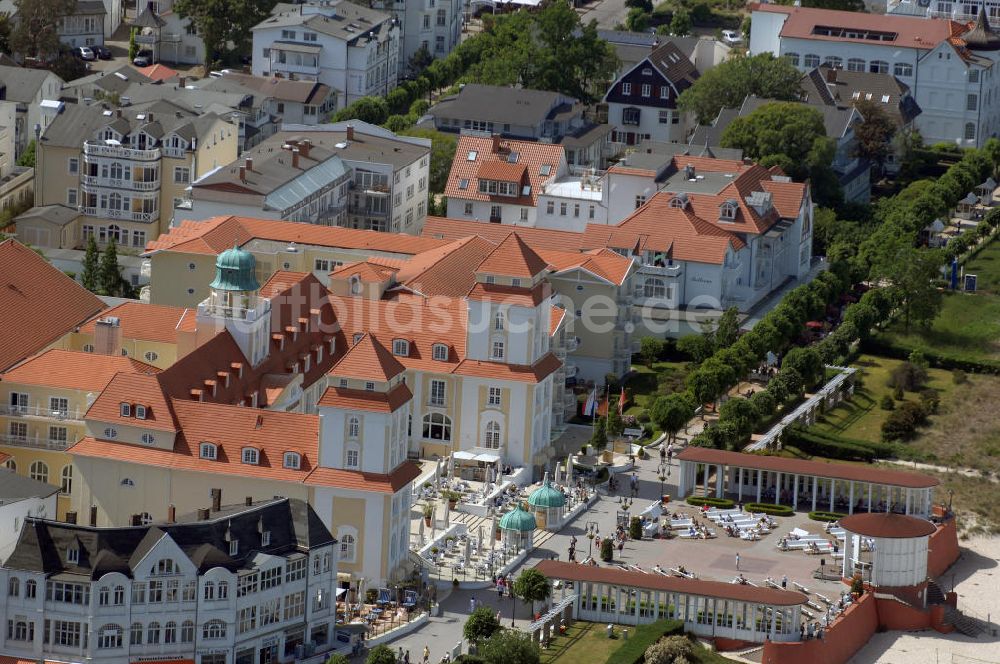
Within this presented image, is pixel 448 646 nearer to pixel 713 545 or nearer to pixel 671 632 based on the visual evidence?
pixel 671 632

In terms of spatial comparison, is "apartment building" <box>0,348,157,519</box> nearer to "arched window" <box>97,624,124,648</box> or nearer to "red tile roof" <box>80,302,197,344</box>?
"red tile roof" <box>80,302,197,344</box>

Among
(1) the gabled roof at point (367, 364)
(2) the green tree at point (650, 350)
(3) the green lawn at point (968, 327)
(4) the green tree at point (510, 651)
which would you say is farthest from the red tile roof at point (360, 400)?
(3) the green lawn at point (968, 327)

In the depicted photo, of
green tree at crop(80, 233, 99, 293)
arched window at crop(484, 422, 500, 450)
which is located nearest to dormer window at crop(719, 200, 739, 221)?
arched window at crop(484, 422, 500, 450)

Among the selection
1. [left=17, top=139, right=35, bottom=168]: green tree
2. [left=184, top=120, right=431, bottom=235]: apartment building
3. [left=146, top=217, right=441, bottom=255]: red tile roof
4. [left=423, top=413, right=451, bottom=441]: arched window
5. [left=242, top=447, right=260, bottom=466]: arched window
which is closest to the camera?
[left=242, top=447, right=260, bottom=466]: arched window

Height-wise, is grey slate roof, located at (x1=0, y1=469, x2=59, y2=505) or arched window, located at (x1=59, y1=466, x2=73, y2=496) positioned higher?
grey slate roof, located at (x1=0, y1=469, x2=59, y2=505)

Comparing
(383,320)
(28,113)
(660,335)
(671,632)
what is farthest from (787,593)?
(28,113)

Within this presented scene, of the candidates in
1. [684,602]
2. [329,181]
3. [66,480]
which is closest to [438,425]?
[66,480]
